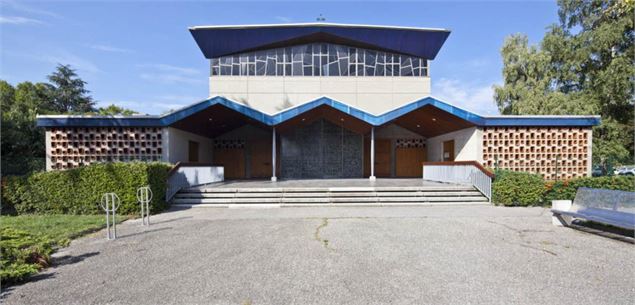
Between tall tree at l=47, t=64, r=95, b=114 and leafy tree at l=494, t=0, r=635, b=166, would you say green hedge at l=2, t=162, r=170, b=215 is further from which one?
tall tree at l=47, t=64, r=95, b=114

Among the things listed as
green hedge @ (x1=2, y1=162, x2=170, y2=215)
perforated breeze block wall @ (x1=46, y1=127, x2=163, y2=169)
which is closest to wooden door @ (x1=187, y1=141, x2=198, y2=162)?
perforated breeze block wall @ (x1=46, y1=127, x2=163, y2=169)

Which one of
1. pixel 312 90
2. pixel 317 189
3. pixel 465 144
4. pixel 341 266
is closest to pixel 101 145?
pixel 317 189

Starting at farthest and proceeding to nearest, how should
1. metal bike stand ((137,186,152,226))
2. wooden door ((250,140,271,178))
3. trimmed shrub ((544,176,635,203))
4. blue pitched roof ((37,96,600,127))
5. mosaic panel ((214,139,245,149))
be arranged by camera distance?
wooden door ((250,140,271,178)) < mosaic panel ((214,139,245,149)) < blue pitched roof ((37,96,600,127)) < trimmed shrub ((544,176,635,203)) < metal bike stand ((137,186,152,226))

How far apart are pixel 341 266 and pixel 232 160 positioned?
57.1ft

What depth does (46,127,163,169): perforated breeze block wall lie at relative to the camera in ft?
43.8

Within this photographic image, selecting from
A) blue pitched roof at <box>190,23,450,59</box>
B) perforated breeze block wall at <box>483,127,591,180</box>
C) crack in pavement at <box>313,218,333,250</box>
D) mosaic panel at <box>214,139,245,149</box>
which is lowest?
crack in pavement at <box>313,218,333,250</box>

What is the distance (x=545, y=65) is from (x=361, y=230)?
2598 centimetres

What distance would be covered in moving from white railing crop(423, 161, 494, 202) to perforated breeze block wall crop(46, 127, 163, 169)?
13033 mm

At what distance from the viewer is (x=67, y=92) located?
36.7 meters

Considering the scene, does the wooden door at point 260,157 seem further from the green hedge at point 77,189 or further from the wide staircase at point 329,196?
the green hedge at point 77,189

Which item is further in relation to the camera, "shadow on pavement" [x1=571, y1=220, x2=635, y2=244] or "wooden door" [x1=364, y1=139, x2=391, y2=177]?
"wooden door" [x1=364, y1=139, x2=391, y2=177]

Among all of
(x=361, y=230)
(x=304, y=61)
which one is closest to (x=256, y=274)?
(x=361, y=230)

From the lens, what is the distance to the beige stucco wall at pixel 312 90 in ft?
67.9

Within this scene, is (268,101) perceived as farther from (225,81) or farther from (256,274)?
(256,274)
